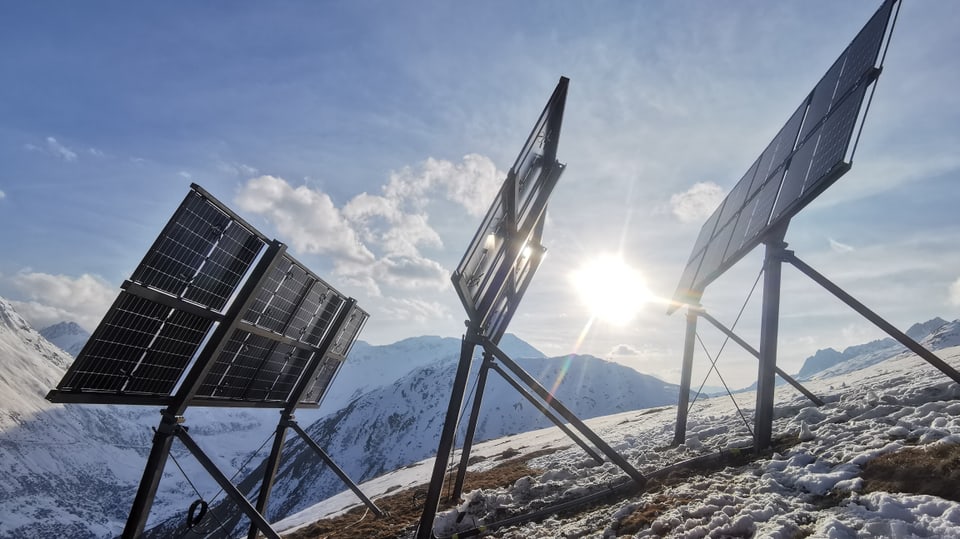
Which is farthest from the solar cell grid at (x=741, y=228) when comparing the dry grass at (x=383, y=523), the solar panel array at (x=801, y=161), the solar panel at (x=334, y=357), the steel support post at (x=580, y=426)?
the solar panel at (x=334, y=357)

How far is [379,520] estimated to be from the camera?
1694 cm

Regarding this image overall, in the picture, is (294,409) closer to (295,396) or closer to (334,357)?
(295,396)

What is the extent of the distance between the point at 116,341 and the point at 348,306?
8014 millimetres

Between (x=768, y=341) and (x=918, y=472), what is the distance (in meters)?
4.26

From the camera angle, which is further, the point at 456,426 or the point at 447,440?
the point at 447,440

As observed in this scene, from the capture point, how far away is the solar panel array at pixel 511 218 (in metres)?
10.2

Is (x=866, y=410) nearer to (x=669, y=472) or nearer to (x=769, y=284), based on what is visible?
(x=769, y=284)

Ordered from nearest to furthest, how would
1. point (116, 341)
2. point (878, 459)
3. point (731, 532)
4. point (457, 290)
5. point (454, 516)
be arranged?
point (731, 532)
point (878, 459)
point (116, 341)
point (457, 290)
point (454, 516)

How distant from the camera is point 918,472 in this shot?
7219 millimetres

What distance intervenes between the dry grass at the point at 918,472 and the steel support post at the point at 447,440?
7785 mm

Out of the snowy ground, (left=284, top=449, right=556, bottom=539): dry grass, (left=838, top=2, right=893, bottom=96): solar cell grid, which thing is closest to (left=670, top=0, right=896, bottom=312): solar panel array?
(left=838, top=2, right=893, bottom=96): solar cell grid

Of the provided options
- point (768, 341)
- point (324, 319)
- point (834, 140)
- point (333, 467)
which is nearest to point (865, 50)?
point (834, 140)

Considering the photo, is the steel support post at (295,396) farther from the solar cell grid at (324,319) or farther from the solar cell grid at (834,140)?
the solar cell grid at (834,140)

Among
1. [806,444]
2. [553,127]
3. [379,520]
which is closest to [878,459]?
[806,444]
